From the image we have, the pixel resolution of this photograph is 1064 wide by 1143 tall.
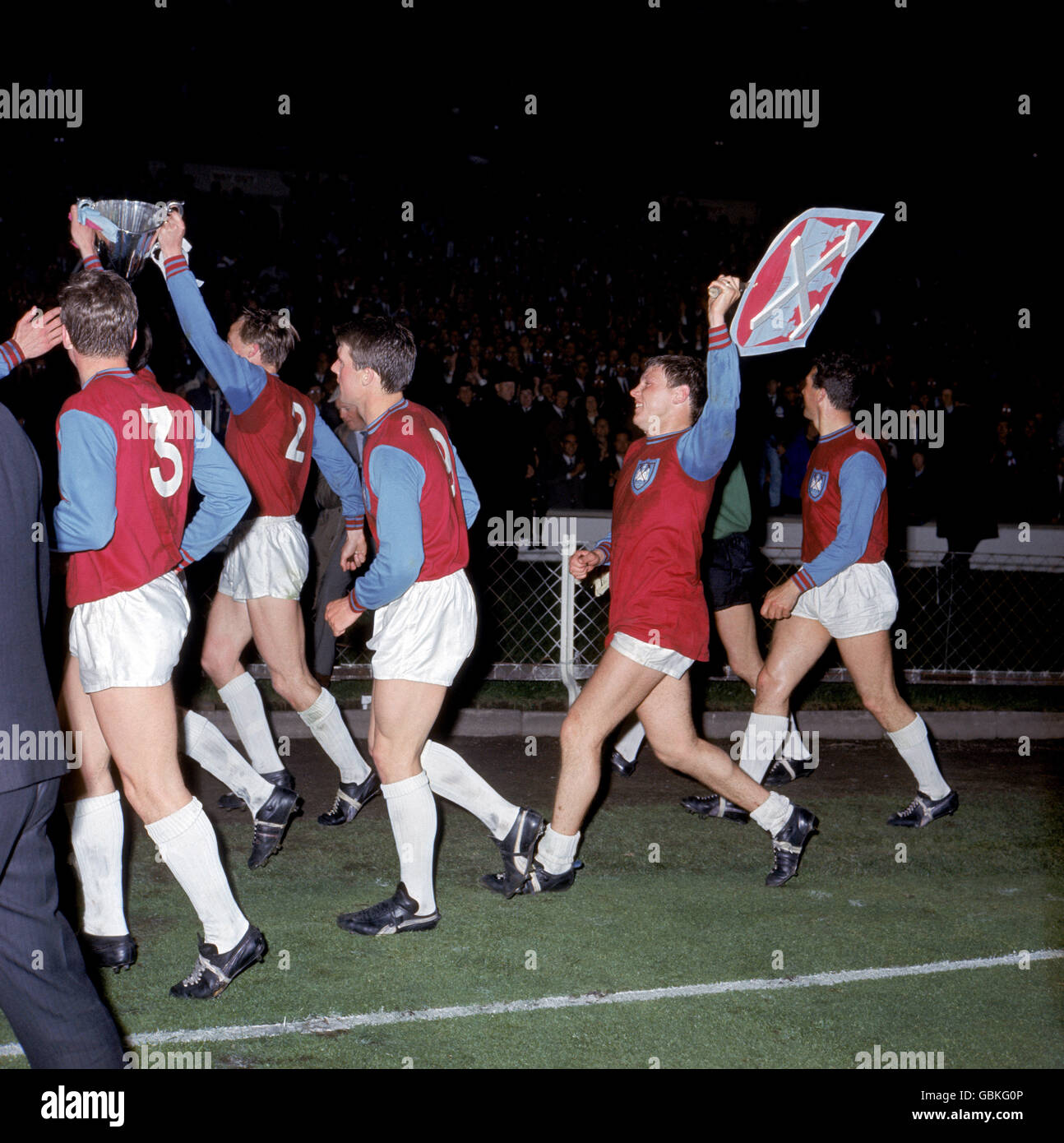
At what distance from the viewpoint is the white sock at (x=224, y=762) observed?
16.7 ft

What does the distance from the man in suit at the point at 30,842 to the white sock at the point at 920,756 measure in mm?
4189

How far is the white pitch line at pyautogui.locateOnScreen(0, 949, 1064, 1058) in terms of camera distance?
364 centimetres

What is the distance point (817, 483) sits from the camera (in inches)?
228

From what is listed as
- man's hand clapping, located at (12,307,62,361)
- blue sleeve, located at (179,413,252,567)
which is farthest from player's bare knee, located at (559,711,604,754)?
man's hand clapping, located at (12,307,62,361)

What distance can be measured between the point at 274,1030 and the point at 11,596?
67.9 inches

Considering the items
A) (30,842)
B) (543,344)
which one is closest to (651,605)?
(30,842)

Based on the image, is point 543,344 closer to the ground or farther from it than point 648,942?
farther from it

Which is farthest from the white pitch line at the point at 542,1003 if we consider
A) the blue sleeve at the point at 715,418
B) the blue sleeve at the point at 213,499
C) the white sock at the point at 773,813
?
the blue sleeve at the point at 715,418

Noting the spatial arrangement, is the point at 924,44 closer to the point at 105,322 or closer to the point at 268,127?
the point at 268,127

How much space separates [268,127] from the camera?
24.5 meters

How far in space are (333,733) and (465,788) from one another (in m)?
1.17

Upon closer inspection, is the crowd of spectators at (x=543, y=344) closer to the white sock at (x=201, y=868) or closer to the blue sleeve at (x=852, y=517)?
the blue sleeve at (x=852, y=517)

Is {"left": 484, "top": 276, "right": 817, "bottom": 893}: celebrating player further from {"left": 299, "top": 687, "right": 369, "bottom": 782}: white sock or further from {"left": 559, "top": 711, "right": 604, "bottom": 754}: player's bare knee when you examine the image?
{"left": 299, "top": 687, "right": 369, "bottom": 782}: white sock

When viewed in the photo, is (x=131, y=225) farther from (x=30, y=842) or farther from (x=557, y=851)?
(x=557, y=851)
